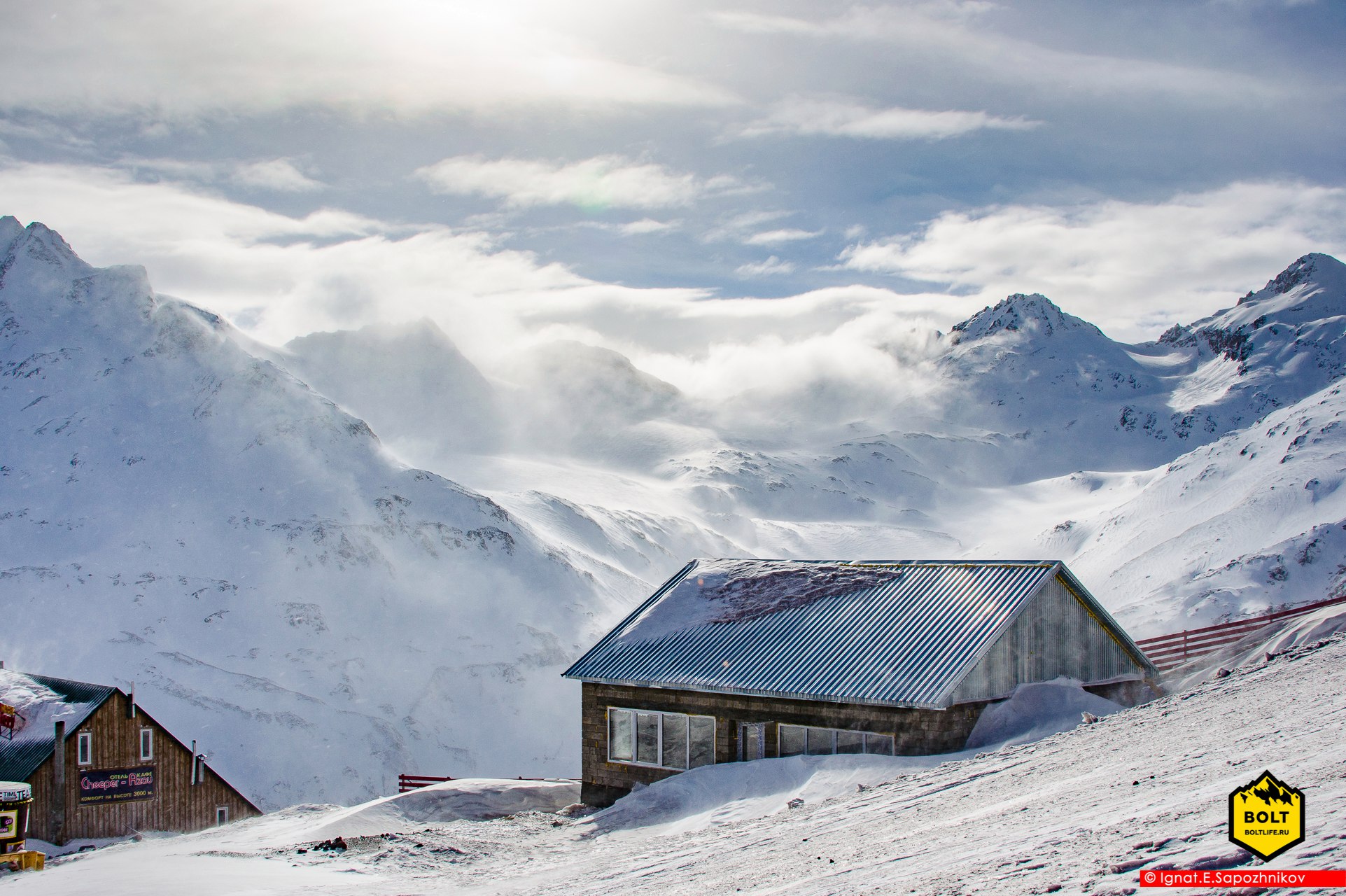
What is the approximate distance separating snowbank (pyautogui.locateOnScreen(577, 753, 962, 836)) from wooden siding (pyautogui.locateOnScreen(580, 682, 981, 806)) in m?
0.82

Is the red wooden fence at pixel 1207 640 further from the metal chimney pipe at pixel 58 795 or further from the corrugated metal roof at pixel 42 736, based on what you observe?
the metal chimney pipe at pixel 58 795

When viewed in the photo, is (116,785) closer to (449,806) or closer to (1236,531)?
(449,806)

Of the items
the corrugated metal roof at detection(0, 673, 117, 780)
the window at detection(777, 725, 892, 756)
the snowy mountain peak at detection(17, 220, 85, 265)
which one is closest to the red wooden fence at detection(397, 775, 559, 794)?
the window at detection(777, 725, 892, 756)

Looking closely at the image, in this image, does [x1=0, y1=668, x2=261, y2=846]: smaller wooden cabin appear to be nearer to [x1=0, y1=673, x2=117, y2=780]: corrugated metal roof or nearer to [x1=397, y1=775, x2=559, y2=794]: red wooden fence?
[x1=0, y1=673, x2=117, y2=780]: corrugated metal roof

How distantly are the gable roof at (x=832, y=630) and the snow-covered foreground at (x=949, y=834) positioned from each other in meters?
2.22

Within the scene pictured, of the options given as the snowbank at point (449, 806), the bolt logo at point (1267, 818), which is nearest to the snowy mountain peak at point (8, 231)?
the snowbank at point (449, 806)

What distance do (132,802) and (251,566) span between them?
50062 mm

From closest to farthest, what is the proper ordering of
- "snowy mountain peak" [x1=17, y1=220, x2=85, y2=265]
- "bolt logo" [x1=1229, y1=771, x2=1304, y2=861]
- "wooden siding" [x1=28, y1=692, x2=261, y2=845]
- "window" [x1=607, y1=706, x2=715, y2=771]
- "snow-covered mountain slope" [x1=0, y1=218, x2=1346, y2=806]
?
"bolt logo" [x1=1229, y1=771, x2=1304, y2=861]
"window" [x1=607, y1=706, x2=715, y2=771]
"wooden siding" [x1=28, y1=692, x2=261, y2=845]
"snow-covered mountain slope" [x1=0, y1=218, x2=1346, y2=806]
"snowy mountain peak" [x1=17, y1=220, x2=85, y2=265]

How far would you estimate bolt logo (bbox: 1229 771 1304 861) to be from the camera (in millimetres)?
7414

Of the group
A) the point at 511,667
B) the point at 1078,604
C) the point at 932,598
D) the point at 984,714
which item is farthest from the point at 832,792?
the point at 511,667

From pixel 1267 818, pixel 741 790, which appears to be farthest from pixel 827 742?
pixel 1267 818

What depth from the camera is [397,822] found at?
2273 centimetres

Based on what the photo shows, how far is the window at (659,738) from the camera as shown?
2283cm

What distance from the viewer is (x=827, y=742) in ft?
69.3
